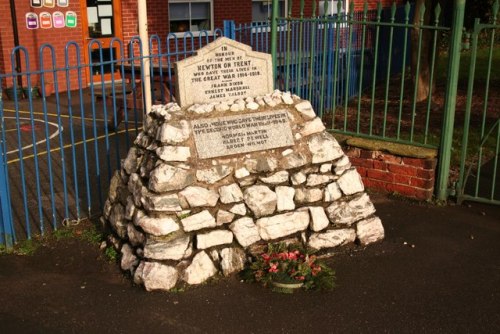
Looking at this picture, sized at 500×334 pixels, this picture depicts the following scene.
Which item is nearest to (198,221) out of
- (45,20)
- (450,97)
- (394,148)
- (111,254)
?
(111,254)

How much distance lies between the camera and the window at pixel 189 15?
1501 cm

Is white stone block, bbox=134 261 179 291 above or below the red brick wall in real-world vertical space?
below

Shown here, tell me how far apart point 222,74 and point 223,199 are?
1080mm

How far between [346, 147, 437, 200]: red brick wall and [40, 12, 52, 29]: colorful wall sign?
26.8 feet

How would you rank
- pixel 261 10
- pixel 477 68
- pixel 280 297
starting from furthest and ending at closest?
pixel 261 10 < pixel 477 68 < pixel 280 297

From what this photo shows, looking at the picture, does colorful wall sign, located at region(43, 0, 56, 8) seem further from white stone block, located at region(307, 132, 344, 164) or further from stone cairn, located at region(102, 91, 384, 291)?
white stone block, located at region(307, 132, 344, 164)

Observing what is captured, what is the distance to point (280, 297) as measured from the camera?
482cm

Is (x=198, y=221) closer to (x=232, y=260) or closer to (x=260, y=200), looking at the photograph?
(x=232, y=260)

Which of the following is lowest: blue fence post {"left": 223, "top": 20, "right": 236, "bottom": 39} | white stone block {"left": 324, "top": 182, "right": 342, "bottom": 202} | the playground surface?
the playground surface

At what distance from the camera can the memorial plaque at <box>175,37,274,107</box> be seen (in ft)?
17.5

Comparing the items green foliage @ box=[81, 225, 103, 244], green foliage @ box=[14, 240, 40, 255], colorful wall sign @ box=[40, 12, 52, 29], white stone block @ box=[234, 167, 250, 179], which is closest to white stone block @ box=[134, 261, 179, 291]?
white stone block @ box=[234, 167, 250, 179]

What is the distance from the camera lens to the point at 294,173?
5508 millimetres

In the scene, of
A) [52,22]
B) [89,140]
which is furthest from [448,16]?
[89,140]

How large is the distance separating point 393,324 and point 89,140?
6111mm
